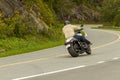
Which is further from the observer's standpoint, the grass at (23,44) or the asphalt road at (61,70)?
the grass at (23,44)

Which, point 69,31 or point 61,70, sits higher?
point 69,31

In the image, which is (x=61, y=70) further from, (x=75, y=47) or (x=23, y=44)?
(x=23, y=44)

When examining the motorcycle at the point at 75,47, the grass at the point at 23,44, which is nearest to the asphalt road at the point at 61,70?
the motorcycle at the point at 75,47

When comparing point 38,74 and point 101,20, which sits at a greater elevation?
point 38,74

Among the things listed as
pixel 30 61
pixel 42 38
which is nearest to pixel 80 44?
pixel 30 61

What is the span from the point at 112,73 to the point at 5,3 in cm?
1927

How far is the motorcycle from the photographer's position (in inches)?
757

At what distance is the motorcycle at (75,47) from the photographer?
19.2 metres

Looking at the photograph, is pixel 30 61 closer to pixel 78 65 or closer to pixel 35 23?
pixel 78 65

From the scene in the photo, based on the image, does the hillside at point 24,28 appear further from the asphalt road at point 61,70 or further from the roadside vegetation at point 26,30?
the asphalt road at point 61,70

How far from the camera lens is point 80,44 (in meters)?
19.7

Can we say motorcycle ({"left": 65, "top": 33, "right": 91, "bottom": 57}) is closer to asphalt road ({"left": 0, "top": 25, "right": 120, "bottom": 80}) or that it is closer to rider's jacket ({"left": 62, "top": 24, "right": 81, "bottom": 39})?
rider's jacket ({"left": 62, "top": 24, "right": 81, "bottom": 39})

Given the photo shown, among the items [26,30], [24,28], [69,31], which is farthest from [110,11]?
[69,31]

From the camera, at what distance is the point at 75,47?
19.5 m
